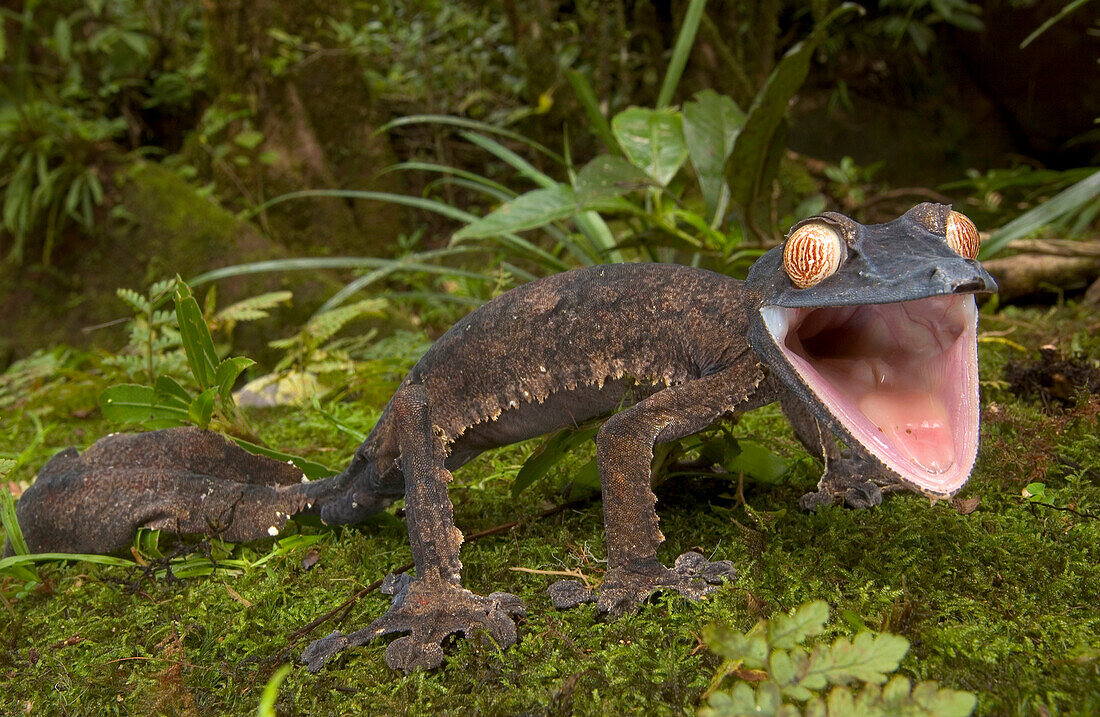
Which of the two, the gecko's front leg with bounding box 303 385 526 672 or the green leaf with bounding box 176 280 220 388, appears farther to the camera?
the green leaf with bounding box 176 280 220 388

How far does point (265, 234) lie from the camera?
264 inches

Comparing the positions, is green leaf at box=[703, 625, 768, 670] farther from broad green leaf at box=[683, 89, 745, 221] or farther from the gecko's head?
broad green leaf at box=[683, 89, 745, 221]

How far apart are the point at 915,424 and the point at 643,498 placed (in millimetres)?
718

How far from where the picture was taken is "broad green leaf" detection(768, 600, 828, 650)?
133 cm

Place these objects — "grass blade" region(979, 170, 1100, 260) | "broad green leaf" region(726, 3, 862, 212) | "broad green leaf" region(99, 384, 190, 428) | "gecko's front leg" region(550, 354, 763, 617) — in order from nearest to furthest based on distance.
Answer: "gecko's front leg" region(550, 354, 763, 617) → "broad green leaf" region(99, 384, 190, 428) → "broad green leaf" region(726, 3, 862, 212) → "grass blade" region(979, 170, 1100, 260)

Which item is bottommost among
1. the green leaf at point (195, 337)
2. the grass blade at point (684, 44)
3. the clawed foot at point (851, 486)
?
the clawed foot at point (851, 486)

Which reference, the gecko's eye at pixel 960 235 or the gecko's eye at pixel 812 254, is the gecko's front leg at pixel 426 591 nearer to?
the gecko's eye at pixel 812 254

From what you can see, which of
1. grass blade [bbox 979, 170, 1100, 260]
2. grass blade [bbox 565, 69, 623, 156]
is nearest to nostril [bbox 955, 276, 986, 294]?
grass blade [bbox 979, 170, 1100, 260]

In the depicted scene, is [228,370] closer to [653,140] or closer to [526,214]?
[526,214]

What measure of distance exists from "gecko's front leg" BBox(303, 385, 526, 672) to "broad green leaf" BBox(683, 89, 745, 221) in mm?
2422

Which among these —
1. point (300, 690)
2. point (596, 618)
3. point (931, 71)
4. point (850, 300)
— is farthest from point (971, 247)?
point (931, 71)

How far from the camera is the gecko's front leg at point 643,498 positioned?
2.09 meters

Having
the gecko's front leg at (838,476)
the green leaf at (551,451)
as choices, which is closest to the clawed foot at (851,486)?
the gecko's front leg at (838,476)

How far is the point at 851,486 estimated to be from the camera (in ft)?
8.45
